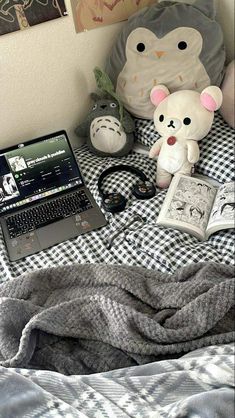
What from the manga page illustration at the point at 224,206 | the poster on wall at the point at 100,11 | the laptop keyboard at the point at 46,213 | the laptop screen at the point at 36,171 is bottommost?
the manga page illustration at the point at 224,206

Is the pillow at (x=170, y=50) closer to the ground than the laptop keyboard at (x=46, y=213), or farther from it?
farther from it

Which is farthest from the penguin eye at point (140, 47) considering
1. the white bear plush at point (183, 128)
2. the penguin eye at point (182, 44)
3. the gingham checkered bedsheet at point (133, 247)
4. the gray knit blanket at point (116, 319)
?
the gray knit blanket at point (116, 319)

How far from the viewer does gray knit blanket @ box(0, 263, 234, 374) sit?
99 cm

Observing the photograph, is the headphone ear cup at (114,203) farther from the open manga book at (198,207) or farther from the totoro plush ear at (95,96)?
the totoro plush ear at (95,96)

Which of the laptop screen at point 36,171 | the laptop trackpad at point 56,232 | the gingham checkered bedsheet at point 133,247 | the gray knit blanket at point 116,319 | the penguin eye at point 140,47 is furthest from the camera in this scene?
the penguin eye at point 140,47

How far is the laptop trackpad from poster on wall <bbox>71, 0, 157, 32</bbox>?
0.67 metres

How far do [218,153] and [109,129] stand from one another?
1.27 ft

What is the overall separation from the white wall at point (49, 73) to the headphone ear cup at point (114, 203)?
42cm

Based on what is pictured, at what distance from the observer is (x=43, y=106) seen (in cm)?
167

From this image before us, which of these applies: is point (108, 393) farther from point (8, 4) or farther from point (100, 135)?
point (8, 4)

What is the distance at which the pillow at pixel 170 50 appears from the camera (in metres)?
1.60

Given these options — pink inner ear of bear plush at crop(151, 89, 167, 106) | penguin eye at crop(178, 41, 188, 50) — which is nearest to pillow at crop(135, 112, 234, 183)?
pink inner ear of bear plush at crop(151, 89, 167, 106)

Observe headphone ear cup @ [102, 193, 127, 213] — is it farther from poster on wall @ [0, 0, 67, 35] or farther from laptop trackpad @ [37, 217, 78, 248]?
poster on wall @ [0, 0, 67, 35]

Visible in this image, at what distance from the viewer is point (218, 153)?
4.87 feet
